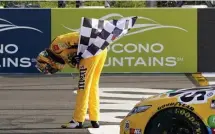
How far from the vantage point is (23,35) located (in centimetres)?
1622

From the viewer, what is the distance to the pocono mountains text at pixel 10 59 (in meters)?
16.0

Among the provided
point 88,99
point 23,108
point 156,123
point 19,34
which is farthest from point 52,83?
point 156,123

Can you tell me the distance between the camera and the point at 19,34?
16.2m

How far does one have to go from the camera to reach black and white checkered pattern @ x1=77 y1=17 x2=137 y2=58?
878 cm

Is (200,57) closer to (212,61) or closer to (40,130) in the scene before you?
(212,61)

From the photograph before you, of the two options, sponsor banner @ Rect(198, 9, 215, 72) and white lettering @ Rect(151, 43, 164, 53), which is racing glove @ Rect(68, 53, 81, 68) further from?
sponsor banner @ Rect(198, 9, 215, 72)

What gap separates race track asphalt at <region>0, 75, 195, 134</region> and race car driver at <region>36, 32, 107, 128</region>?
11.0 inches

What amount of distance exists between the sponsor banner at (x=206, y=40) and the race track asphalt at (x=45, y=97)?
856mm

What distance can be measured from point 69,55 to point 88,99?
68cm

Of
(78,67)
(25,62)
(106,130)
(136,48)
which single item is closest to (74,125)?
(106,130)

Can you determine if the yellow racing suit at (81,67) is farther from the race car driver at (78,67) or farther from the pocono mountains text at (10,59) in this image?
the pocono mountains text at (10,59)

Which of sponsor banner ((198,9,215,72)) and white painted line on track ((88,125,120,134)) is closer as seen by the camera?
white painted line on track ((88,125,120,134))

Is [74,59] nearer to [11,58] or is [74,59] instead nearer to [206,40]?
[11,58]

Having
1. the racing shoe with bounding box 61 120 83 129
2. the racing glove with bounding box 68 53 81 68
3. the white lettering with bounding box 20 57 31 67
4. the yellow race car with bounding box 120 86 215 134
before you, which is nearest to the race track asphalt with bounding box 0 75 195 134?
the racing shoe with bounding box 61 120 83 129
